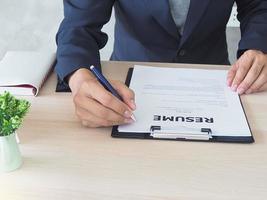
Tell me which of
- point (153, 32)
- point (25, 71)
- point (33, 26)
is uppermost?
Answer: point (25, 71)

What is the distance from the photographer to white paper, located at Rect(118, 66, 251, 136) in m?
0.79

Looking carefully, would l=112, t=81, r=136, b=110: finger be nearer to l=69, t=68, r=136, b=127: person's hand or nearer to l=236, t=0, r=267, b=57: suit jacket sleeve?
l=69, t=68, r=136, b=127: person's hand

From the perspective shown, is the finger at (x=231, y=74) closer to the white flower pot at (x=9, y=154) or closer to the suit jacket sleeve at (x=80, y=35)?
the suit jacket sleeve at (x=80, y=35)

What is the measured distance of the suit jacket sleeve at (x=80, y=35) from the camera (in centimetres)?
94

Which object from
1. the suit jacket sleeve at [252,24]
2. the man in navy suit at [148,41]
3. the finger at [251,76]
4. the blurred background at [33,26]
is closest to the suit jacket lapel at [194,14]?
the man in navy suit at [148,41]

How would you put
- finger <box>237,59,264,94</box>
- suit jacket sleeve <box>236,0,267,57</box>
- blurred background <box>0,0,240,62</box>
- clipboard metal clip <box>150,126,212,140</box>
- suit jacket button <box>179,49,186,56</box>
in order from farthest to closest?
blurred background <box>0,0,240,62</box>
suit jacket button <box>179,49,186,56</box>
suit jacket sleeve <box>236,0,267,57</box>
finger <box>237,59,264,94</box>
clipboard metal clip <box>150,126,212,140</box>

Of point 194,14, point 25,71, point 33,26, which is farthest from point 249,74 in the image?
point 33,26

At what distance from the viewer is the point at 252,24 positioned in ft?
3.76

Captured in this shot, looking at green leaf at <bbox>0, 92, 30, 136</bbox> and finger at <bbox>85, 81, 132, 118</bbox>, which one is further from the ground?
green leaf at <bbox>0, 92, 30, 136</bbox>

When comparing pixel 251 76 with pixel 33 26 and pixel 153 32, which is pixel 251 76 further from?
pixel 33 26

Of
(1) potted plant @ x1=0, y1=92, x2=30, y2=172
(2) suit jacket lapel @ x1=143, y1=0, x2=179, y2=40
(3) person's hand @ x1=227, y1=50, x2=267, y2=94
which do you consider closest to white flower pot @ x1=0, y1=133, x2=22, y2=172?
(1) potted plant @ x1=0, y1=92, x2=30, y2=172

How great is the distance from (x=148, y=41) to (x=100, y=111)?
1.76ft

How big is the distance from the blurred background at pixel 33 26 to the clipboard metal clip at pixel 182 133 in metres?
1.28

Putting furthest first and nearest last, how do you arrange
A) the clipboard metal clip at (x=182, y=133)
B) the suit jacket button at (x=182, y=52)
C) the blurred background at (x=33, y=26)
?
the blurred background at (x=33, y=26)
the suit jacket button at (x=182, y=52)
the clipboard metal clip at (x=182, y=133)
